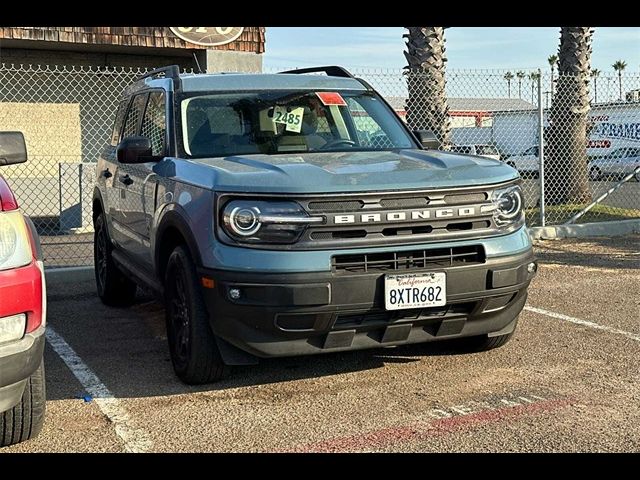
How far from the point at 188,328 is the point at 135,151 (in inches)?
52.8

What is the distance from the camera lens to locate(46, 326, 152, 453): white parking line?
391cm

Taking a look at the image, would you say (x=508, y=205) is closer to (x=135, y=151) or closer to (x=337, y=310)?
(x=337, y=310)

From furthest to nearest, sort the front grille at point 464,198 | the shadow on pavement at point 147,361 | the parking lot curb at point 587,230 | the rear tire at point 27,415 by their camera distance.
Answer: the parking lot curb at point 587,230
the shadow on pavement at point 147,361
the front grille at point 464,198
the rear tire at point 27,415

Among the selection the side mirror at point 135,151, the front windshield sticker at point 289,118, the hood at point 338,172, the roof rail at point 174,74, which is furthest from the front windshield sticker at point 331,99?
the side mirror at point 135,151

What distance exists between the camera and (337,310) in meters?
4.18

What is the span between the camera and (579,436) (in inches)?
151

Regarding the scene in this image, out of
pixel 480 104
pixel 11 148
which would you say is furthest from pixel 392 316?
pixel 480 104

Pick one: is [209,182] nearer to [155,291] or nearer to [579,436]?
[155,291]

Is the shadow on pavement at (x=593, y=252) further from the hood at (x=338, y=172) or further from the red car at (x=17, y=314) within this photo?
the red car at (x=17, y=314)

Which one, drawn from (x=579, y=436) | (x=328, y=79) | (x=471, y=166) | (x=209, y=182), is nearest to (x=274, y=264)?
(x=209, y=182)

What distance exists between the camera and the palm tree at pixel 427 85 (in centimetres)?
1205

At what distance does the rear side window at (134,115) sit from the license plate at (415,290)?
3.02 meters

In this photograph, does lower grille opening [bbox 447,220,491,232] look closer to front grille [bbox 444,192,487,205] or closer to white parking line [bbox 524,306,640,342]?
front grille [bbox 444,192,487,205]

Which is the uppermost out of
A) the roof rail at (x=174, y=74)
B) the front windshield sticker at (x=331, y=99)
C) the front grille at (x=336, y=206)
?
the roof rail at (x=174, y=74)
